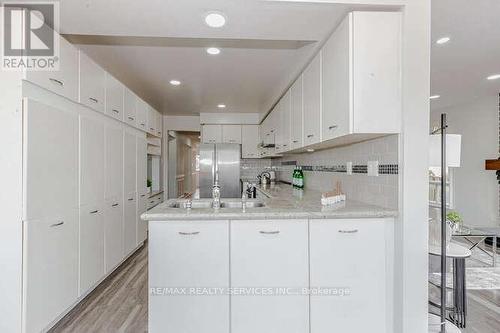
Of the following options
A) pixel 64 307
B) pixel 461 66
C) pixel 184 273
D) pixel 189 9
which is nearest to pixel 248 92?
pixel 189 9

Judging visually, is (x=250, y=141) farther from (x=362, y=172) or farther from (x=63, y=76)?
(x=63, y=76)

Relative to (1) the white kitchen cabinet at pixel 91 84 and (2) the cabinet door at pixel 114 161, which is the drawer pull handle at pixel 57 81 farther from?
(2) the cabinet door at pixel 114 161

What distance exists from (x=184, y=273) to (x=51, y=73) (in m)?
1.68

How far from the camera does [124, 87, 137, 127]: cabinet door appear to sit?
10.5 feet

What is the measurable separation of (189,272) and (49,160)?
1304 millimetres

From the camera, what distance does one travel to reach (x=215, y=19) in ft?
5.58

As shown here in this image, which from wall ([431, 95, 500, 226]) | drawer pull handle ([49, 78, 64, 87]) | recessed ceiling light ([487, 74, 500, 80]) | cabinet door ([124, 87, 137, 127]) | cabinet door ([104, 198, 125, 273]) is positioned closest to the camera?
drawer pull handle ([49, 78, 64, 87])

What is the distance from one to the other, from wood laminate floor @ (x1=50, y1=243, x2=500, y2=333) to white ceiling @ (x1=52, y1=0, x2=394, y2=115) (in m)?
2.20

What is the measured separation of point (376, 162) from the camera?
6.31 ft

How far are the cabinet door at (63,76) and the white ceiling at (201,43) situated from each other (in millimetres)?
157

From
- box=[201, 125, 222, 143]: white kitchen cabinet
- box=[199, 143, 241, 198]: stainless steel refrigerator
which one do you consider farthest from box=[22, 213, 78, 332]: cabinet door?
box=[201, 125, 222, 143]: white kitchen cabinet

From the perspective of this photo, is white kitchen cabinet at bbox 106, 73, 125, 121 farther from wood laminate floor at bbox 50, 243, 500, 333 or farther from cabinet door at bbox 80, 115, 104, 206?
wood laminate floor at bbox 50, 243, 500, 333

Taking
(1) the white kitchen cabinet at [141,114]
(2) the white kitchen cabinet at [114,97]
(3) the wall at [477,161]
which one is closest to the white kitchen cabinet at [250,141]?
(1) the white kitchen cabinet at [141,114]

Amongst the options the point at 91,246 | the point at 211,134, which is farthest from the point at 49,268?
the point at 211,134
